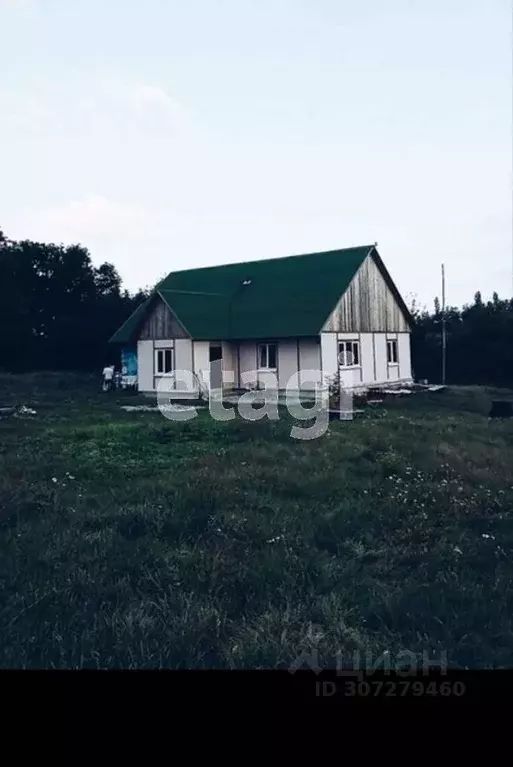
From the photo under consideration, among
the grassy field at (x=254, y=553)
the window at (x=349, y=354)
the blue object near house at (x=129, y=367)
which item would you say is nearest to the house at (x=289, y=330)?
the window at (x=349, y=354)

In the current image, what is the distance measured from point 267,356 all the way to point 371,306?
5366mm

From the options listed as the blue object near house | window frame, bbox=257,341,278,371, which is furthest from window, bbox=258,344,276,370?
the blue object near house

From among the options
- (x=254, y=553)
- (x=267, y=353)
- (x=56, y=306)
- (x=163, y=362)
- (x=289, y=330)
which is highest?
(x=56, y=306)

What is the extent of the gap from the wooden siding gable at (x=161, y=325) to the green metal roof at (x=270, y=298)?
0.22m

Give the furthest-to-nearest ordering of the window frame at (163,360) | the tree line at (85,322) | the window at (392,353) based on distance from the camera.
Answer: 1. the tree line at (85,322)
2. the window at (392,353)
3. the window frame at (163,360)

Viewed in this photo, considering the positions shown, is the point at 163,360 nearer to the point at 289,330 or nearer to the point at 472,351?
the point at 289,330

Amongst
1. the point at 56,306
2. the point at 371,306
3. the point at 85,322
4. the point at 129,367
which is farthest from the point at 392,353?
the point at 56,306

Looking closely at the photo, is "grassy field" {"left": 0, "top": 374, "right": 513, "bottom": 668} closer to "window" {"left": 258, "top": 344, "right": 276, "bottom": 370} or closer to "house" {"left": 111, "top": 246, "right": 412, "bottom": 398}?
"house" {"left": 111, "top": 246, "right": 412, "bottom": 398}

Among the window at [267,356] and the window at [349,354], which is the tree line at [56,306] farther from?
the window at [349,354]

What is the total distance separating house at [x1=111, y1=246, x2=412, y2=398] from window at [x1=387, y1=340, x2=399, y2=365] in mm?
47

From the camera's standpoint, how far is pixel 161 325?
27.0 m

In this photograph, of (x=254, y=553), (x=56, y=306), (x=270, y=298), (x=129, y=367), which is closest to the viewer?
(x=254, y=553)

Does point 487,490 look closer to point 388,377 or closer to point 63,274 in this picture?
point 388,377

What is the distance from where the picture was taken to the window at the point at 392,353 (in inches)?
1141
